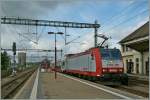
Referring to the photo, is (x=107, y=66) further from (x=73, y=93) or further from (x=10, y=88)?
(x=73, y=93)

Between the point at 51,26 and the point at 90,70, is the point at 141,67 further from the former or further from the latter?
the point at 90,70

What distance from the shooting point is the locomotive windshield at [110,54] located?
29.4 meters

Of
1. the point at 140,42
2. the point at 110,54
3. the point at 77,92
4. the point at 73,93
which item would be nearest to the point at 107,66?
the point at 110,54

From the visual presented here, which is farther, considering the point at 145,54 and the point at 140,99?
the point at 145,54

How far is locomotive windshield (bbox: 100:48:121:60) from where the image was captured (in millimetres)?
29392

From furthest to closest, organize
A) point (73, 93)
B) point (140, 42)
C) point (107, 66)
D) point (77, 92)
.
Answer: point (140, 42)
point (107, 66)
point (77, 92)
point (73, 93)

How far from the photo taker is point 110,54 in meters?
29.5

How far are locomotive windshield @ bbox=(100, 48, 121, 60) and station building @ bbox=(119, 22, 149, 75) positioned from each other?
72.8 ft

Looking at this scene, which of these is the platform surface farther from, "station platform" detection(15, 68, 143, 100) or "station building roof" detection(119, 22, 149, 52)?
"station building roof" detection(119, 22, 149, 52)

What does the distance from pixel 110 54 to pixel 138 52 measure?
32.2m

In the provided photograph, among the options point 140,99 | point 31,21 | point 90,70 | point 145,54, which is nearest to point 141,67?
point 145,54

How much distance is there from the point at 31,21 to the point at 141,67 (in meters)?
18.9

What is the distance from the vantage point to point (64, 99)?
55.5 ft

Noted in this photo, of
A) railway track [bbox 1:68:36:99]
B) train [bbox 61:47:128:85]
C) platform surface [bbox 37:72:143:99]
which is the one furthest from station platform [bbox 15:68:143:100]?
train [bbox 61:47:128:85]
